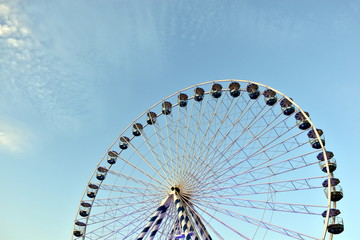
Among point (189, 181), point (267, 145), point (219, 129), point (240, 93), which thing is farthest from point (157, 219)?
point (240, 93)

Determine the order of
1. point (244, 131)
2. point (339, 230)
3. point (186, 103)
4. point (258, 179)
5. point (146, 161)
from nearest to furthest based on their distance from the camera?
point (339, 230), point (258, 179), point (244, 131), point (146, 161), point (186, 103)

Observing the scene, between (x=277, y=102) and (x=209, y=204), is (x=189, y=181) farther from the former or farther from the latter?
(x=277, y=102)

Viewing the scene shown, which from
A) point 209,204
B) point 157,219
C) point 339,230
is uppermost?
point 339,230

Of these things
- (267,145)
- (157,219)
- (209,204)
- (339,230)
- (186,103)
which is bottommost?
(157,219)

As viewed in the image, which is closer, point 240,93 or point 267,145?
point 267,145

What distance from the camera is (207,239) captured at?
22781 mm

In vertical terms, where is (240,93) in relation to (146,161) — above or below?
above

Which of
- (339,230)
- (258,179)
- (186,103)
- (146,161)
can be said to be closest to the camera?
(339,230)

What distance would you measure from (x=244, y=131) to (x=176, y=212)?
23.8ft

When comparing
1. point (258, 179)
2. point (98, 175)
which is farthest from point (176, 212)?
point (98, 175)

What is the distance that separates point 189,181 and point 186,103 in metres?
7.12

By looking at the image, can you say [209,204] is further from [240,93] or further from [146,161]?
[240,93]

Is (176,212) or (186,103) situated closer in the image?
(176,212)

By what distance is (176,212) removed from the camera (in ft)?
79.3
